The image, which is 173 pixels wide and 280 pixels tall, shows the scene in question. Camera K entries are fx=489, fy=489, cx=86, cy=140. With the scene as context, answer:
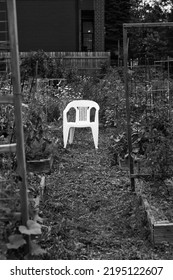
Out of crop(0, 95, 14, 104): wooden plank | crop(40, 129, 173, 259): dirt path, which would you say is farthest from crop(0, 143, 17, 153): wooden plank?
crop(40, 129, 173, 259): dirt path

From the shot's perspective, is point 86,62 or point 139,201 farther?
point 86,62

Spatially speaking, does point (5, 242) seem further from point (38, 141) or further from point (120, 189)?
point (38, 141)

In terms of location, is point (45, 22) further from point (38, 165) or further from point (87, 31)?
point (38, 165)

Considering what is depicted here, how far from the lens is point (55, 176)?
6562mm

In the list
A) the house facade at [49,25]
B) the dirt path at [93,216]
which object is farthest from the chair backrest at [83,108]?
the house facade at [49,25]

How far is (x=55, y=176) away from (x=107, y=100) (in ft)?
18.4

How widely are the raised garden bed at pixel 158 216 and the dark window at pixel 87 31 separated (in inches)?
700

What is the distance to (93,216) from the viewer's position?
5012mm

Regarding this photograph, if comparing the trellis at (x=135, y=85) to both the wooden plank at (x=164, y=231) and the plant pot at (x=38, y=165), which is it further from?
the wooden plank at (x=164, y=231)

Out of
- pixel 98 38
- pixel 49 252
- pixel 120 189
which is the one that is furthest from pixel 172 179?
pixel 98 38

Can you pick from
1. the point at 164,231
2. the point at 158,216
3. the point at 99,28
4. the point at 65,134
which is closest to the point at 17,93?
the point at 164,231

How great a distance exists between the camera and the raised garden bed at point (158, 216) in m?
4.14

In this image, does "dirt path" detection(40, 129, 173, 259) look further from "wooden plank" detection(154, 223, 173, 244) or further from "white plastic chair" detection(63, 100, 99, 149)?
"white plastic chair" detection(63, 100, 99, 149)

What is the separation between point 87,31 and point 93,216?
725 inches
